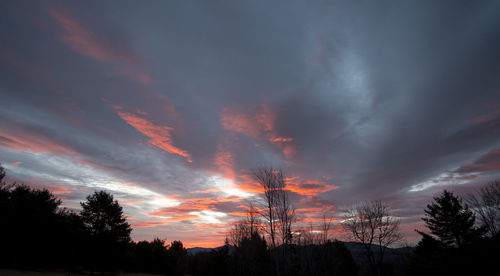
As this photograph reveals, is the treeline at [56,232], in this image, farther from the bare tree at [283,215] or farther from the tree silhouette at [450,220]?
the tree silhouette at [450,220]

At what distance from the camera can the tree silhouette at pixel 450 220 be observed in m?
31.7

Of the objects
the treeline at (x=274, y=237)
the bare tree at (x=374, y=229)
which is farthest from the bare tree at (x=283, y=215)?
the bare tree at (x=374, y=229)

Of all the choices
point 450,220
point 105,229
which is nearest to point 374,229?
point 450,220

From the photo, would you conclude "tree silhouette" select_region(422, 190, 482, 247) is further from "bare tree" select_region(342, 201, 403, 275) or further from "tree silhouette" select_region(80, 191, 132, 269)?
"tree silhouette" select_region(80, 191, 132, 269)

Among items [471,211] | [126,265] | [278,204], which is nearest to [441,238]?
[471,211]

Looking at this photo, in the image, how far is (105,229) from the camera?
35.5 meters

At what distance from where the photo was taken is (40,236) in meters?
27.9

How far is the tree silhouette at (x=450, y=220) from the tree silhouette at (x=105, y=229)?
48868mm

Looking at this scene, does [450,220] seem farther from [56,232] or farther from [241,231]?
[56,232]

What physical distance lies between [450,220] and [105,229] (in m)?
52.1

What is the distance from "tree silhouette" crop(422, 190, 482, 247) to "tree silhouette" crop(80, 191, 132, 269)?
4887 cm

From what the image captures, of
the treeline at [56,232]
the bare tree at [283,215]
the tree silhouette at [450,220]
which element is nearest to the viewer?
the bare tree at [283,215]

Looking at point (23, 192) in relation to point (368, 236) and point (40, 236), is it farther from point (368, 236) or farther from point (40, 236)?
point (368, 236)

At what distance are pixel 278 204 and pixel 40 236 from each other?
30729 mm
